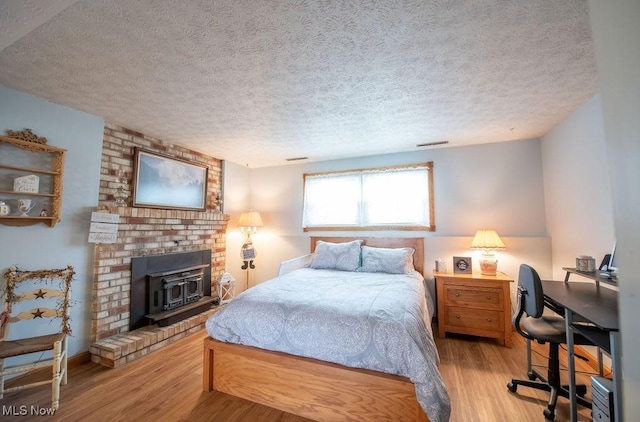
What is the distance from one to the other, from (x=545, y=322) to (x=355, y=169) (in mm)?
2800

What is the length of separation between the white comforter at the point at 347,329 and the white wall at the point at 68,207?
1.50m

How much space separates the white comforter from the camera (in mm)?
1465

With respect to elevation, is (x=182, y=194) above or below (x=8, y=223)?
above

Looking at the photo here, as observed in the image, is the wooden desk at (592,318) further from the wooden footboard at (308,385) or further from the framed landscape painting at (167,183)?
the framed landscape painting at (167,183)

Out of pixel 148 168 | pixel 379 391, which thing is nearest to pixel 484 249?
pixel 379 391

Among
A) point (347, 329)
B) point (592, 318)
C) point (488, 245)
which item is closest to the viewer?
point (592, 318)

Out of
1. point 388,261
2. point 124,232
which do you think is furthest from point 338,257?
point 124,232

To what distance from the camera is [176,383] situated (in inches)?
81.7

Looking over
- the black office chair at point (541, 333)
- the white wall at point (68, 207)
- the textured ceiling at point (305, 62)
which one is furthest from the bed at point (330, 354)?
the textured ceiling at point (305, 62)

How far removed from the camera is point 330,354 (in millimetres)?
1646

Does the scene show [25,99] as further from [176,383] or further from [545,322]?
[545,322]

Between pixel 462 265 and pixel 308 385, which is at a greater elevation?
pixel 462 265

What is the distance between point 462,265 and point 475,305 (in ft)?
1.59

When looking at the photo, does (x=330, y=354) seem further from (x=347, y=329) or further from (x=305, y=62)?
(x=305, y=62)
